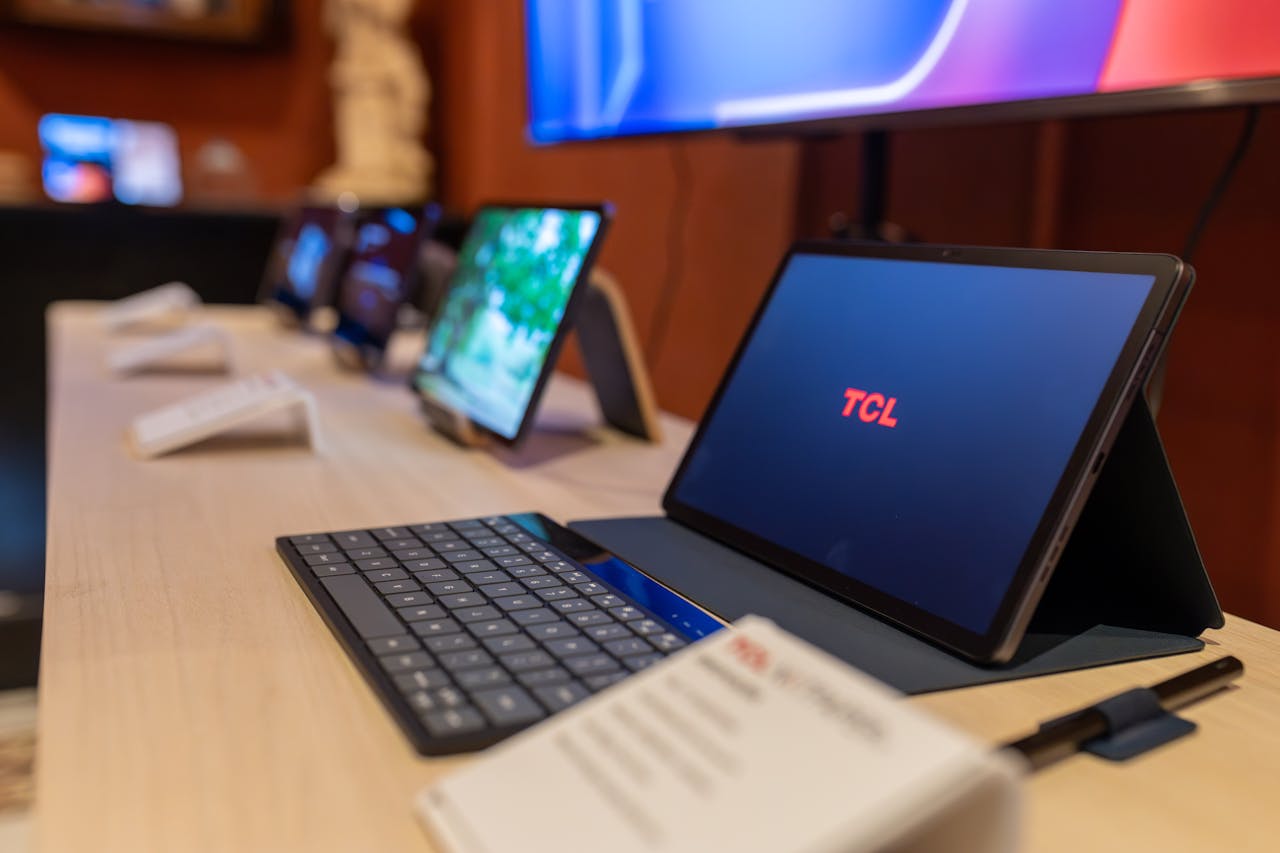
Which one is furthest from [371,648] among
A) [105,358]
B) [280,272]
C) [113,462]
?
[280,272]

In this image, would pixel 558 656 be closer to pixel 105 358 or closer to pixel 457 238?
pixel 105 358

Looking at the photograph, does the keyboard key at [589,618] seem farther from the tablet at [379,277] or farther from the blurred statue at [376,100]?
the blurred statue at [376,100]

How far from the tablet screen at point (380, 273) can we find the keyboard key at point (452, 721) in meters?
1.09

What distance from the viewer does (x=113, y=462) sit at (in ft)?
3.36

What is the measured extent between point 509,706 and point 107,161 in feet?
9.76

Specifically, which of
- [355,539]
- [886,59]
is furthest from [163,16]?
[355,539]

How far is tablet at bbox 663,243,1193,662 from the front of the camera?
0.57 m

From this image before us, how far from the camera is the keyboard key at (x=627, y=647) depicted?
1.83 feet

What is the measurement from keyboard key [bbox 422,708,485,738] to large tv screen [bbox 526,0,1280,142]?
2.12ft

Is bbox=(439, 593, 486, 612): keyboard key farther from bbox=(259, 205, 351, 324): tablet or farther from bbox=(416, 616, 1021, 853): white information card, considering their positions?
bbox=(259, 205, 351, 324): tablet

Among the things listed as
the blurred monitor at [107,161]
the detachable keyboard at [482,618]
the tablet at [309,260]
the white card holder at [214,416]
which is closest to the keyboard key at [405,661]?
the detachable keyboard at [482,618]

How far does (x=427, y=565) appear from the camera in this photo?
0.71 metres

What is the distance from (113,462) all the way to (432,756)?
0.70m

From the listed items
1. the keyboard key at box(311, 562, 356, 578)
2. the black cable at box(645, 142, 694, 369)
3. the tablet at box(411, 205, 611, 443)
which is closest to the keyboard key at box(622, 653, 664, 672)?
the keyboard key at box(311, 562, 356, 578)
